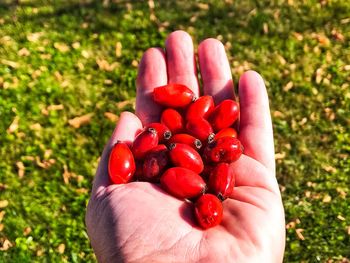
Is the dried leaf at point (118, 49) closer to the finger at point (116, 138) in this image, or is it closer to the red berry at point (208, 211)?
the finger at point (116, 138)

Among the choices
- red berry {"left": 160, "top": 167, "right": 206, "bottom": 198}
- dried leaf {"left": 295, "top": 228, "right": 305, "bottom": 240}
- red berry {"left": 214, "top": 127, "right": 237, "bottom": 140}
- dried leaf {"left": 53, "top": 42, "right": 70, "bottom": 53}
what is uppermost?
dried leaf {"left": 53, "top": 42, "right": 70, "bottom": 53}

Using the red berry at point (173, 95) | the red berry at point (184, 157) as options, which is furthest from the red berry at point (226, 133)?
the red berry at point (173, 95)

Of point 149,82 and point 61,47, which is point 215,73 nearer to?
point 149,82

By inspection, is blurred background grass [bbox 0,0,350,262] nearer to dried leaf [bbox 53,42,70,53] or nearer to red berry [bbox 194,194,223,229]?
dried leaf [bbox 53,42,70,53]

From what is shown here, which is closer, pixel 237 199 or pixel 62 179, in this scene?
pixel 237 199

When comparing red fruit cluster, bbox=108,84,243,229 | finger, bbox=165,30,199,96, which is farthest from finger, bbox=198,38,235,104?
red fruit cluster, bbox=108,84,243,229

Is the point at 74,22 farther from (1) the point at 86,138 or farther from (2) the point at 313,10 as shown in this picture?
(2) the point at 313,10

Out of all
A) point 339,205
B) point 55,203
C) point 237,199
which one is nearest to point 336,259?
point 339,205
